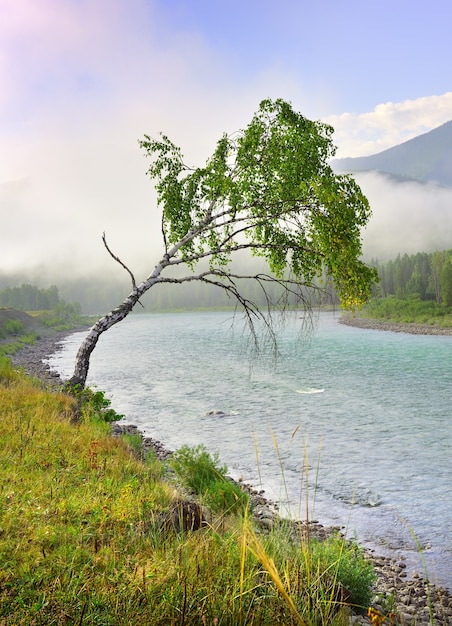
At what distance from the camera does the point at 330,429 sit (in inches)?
782

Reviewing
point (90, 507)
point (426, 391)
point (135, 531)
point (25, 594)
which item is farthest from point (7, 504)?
point (426, 391)

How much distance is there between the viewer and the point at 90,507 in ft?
20.6

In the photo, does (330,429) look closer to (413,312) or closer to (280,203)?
(280,203)

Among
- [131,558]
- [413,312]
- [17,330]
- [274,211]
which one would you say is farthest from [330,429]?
[413,312]

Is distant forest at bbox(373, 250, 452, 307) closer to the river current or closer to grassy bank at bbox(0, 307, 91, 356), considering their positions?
the river current

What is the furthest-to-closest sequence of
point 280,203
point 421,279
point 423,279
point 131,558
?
point 423,279, point 421,279, point 280,203, point 131,558

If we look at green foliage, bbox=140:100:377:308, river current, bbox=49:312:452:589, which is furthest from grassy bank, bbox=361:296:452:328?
green foliage, bbox=140:100:377:308

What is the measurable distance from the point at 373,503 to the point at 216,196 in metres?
10.9

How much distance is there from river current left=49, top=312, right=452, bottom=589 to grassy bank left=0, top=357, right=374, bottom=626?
839 mm

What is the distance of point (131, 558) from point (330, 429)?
16.2 m

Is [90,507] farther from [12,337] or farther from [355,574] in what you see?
[12,337]

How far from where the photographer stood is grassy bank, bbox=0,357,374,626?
3922mm

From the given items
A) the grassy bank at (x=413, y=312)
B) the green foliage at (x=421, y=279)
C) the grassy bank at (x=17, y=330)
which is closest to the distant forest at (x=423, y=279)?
the green foliage at (x=421, y=279)

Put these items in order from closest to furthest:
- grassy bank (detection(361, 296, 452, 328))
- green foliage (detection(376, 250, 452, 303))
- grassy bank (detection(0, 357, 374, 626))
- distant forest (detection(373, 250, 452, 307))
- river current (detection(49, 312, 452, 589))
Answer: grassy bank (detection(0, 357, 374, 626)), river current (detection(49, 312, 452, 589)), grassy bank (detection(361, 296, 452, 328)), distant forest (detection(373, 250, 452, 307)), green foliage (detection(376, 250, 452, 303))
